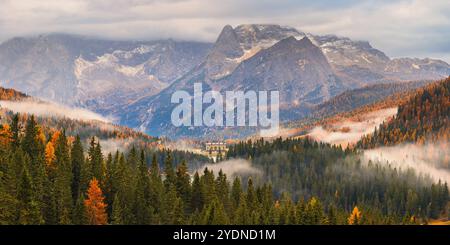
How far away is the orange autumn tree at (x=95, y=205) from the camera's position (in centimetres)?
11762

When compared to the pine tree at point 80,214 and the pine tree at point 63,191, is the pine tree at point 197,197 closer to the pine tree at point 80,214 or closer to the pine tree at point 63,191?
the pine tree at point 63,191

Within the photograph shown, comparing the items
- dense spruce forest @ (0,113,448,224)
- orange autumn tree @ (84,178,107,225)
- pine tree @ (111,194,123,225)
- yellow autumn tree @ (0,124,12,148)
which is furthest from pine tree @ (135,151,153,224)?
yellow autumn tree @ (0,124,12,148)

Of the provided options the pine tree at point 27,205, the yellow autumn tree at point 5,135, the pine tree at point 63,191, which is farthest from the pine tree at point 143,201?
the yellow autumn tree at point 5,135

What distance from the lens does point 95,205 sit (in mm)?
121688

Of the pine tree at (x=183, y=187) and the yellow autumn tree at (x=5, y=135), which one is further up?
the yellow autumn tree at (x=5, y=135)

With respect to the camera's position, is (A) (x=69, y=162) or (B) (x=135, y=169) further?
(B) (x=135, y=169)

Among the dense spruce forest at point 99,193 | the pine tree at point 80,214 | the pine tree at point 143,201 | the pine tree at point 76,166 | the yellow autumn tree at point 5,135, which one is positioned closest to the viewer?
the dense spruce forest at point 99,193

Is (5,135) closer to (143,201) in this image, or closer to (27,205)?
(143,201)

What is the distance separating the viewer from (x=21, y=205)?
341 ft

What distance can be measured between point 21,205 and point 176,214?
3655cm

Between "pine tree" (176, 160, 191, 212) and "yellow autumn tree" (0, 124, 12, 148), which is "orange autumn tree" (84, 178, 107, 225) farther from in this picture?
"yellow autumn tree" (0, 124, 12, 148)
